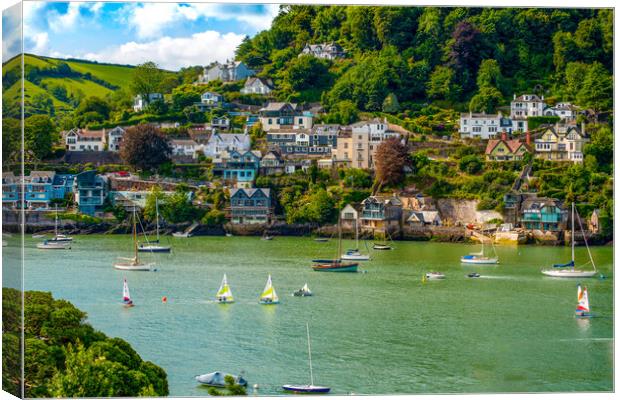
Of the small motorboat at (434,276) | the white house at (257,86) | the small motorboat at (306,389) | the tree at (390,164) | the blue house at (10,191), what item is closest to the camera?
the blue house at (10,191)

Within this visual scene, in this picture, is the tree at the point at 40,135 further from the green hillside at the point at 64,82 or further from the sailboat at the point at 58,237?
the sailboat at the point at 58,237

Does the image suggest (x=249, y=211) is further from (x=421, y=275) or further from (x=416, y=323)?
(x=416, y=323)

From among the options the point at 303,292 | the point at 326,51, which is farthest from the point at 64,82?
the point at 303,292

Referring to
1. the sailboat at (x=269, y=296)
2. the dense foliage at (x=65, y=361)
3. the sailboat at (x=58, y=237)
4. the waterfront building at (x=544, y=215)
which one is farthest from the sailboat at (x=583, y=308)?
the sailboat at (x=58, y=237)

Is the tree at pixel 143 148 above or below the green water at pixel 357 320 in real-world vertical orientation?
above

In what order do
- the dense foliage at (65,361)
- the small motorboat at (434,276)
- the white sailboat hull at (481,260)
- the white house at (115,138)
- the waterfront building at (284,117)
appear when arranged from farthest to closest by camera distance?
the waterfront building at (284,117), the white house at (115,138), the white sailboat hull at (481,260), the small motorboat at (434,276), the dense foliage at (65,361)

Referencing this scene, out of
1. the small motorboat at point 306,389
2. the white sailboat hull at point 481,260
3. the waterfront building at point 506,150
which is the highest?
the waterfront building at point 506,150

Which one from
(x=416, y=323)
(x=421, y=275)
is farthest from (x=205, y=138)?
(x=416, y=323)

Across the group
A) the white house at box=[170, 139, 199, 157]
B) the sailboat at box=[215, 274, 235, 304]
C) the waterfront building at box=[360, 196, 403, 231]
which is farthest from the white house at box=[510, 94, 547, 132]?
the sailboat at box=[215, 274, 235, 304]
